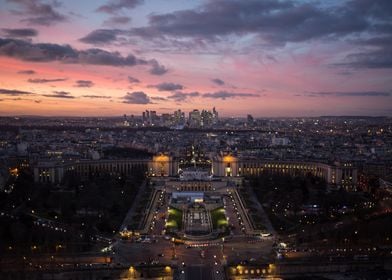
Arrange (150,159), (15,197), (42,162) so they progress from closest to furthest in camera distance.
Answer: (15,197) < (42,162) < (150,159)

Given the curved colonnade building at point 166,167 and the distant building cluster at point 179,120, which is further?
the distant building cluster at point 179,120

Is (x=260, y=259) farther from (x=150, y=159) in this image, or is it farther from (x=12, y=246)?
(x=150, y=159)

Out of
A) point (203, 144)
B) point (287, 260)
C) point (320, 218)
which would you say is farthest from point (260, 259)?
point (203, 144)

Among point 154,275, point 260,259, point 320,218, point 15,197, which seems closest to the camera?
point 154,275

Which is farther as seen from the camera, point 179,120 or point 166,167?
point 179,120

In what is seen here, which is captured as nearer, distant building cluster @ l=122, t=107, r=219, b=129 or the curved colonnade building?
the curved colonnade building

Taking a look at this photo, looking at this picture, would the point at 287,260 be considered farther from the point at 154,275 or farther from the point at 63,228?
the point at 63,228

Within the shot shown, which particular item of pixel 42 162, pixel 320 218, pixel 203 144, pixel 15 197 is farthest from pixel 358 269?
pixel 203 144

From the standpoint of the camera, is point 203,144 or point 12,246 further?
point 203,144

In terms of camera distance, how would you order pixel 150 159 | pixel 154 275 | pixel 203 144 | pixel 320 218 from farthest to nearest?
1. pixel 203 144
2. pixel 150 159
3. pixel 320 218
4. pixel 154 275
